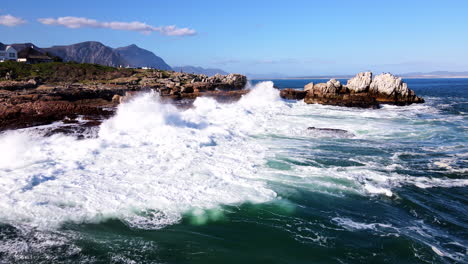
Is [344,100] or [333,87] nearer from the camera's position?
[344,100]

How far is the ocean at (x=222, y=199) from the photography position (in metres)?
6.87

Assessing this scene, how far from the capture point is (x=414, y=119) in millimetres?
27328

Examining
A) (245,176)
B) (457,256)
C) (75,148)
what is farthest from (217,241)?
(75,148)

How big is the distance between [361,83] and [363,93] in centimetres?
187

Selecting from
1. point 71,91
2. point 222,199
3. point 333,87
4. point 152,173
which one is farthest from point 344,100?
point 222,199

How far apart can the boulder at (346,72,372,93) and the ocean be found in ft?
Answer: 93.6

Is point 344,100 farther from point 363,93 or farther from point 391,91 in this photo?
point 391,91

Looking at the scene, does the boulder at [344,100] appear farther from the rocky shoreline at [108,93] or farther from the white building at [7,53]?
the white building at [7,53]

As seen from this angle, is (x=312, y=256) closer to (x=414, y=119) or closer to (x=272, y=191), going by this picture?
(x=272, y=191)

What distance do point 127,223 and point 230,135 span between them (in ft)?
34.3

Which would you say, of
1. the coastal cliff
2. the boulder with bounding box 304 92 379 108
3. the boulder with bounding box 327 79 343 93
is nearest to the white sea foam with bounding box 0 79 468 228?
the coastal cliff

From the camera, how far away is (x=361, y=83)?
44.5m

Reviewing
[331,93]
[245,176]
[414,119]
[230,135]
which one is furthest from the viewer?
[331,93]

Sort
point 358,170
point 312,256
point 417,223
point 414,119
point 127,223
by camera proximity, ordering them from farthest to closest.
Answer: point 414,119 → point 358,170 → point 417,223 → point 127,223 → point 312,256
